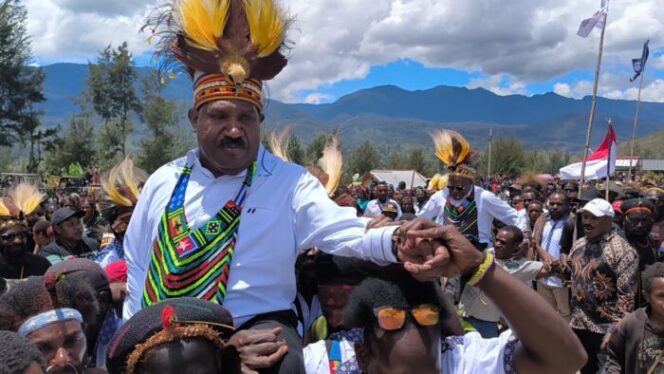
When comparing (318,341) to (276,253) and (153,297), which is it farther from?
(153,297)

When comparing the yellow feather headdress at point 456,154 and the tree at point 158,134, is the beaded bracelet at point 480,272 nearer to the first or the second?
the yellow feather headdress at point 456,154

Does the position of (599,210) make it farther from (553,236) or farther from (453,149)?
(553,236)

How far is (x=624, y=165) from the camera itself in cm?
5378

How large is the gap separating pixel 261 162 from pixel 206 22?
0.70 metres

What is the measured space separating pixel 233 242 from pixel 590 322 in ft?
14.4

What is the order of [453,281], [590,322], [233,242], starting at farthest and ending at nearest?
1. [453,281]
2. [590,322]
3. [233,242]

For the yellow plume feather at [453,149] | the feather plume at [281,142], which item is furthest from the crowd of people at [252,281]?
the yellow plume feather at [453,149]

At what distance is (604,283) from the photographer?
5562 mm

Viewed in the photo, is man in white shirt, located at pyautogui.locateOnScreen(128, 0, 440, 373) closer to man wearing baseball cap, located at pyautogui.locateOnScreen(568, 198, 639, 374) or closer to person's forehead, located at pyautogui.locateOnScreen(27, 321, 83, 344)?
person's forehead, located at pyautogui.locateOnScreen(27, 321, 83, 344)

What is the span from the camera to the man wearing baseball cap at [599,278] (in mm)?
5438

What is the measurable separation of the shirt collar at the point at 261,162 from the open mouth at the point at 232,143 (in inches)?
6.5

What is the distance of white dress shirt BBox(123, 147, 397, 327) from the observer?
254cm

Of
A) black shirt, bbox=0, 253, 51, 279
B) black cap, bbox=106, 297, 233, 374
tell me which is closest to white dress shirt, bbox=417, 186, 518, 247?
black shirt, bbox=0, 253, 51, 279

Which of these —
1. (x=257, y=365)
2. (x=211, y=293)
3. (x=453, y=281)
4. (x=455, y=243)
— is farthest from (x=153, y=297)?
(x=453, y=281)
